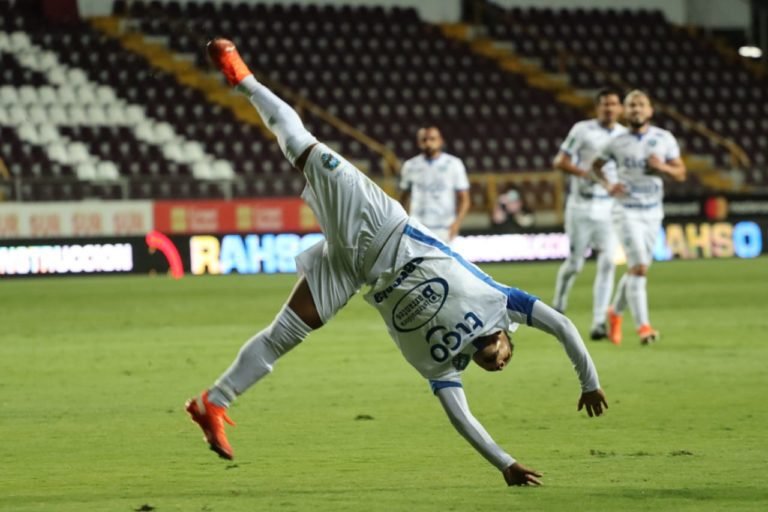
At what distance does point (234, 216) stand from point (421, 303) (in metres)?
22.0

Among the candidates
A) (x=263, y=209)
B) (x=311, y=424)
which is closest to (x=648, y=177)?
(x=311, y=424)

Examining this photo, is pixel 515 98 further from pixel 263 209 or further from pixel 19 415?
pixel 19 415

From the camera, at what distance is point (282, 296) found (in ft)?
74.4

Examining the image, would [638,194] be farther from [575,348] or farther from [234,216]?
[234,216]

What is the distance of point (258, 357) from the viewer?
764 centimetres

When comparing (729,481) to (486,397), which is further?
(486,397)

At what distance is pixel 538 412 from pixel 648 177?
525 cm

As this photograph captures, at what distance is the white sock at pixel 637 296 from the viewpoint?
580 inches

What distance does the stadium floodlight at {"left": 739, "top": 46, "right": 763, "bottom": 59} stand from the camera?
41844mm

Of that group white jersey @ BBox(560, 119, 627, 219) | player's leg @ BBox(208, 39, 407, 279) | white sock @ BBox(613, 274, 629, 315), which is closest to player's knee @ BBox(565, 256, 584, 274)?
white jersey @ BBox(560, 119, 627, 219)

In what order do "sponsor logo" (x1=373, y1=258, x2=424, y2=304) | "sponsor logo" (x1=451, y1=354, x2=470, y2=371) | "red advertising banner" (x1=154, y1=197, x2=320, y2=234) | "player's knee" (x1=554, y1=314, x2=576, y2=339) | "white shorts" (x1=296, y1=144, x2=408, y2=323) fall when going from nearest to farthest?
"player's knee" (x1=554, y1=314, x2=576, y2=339)
"sponsor logo" (x1=451, y1=354, x2=470, y2=371)
"sponsor logo" (x1=373, y1=258, x2=424, y2=304)
"white shorts" (x1=296, y1=144, x2=408, y2=323)
"red advertising banner" (x1=154, y1=197, x2=320, y2=234)

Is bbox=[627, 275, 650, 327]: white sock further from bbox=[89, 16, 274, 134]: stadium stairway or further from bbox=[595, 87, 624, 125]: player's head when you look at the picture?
bbox=[89, 16, 274, 134]: stadium stairway

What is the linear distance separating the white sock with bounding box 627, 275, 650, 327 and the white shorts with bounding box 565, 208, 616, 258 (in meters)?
1.21

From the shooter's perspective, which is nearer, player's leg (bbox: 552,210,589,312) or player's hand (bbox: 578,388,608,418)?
player's hand (bbox: 578,388,608,418)
